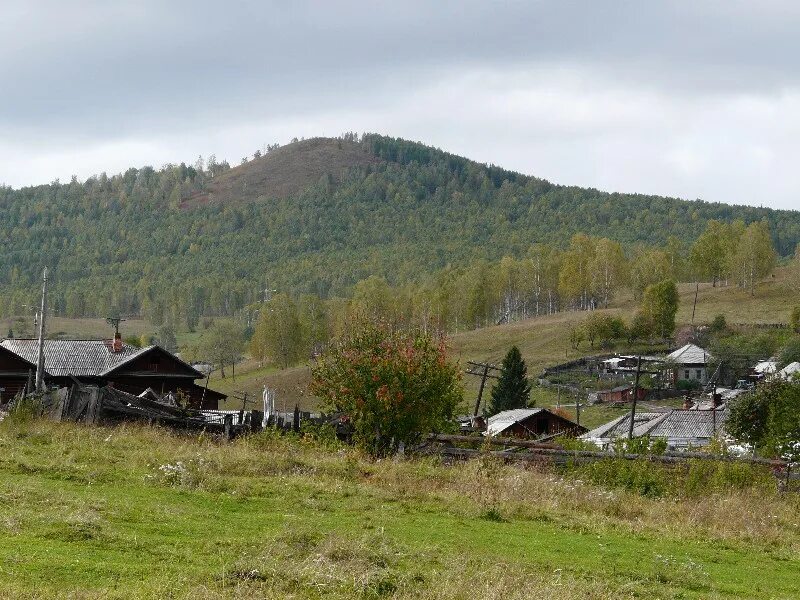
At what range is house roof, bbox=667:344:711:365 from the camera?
110938mm

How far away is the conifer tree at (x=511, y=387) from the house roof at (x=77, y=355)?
3169cm

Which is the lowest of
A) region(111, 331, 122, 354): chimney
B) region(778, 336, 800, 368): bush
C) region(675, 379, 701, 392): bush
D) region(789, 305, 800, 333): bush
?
region(675, 379, 701, 392): bush

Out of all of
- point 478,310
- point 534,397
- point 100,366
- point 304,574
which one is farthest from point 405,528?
point 478,310

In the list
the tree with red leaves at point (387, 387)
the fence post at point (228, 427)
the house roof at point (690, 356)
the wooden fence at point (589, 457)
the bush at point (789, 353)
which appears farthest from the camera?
the house roof at point (690, 356)

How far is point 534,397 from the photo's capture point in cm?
10275

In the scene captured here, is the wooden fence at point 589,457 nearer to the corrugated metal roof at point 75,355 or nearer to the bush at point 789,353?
the corrugated metal roof at point 75,355

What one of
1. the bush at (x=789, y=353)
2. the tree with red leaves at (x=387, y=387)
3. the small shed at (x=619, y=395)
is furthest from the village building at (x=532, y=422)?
the tree with red leaves at (x=387, y=387)

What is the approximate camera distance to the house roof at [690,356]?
11094 centimetres

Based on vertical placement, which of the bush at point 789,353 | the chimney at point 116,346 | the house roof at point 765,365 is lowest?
the chimney at point 116,346

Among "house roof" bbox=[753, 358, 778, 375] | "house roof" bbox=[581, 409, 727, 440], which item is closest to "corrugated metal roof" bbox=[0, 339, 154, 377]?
"house roof" bbox=[581, 409, 727, 440]

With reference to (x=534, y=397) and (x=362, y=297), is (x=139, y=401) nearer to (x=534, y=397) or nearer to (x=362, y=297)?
(x=534, y=397)

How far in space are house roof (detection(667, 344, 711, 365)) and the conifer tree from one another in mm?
28881

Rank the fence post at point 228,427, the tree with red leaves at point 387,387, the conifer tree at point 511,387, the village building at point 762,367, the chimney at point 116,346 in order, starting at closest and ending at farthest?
the fence post at point 228,427 → the tree with red leaves at point 387,387 → the chimney at point 116,346 → the conifer tree at point 511,387 → the village building at point 762,367

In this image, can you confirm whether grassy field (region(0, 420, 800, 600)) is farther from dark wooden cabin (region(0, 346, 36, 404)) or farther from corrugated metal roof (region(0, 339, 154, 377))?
dark wooden cabin (region(0, 346, 36, 404))
